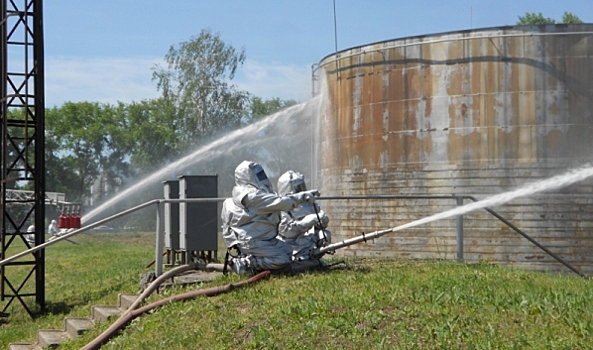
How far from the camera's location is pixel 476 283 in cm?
1077

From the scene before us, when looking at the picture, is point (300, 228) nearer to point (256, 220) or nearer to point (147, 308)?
point (256, 220)

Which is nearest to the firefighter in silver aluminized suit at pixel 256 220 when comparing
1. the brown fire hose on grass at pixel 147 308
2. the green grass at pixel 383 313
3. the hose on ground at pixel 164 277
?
the green grass at pixel 383 313

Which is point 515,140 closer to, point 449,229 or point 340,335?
point 449,229

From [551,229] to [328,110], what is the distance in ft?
21.9

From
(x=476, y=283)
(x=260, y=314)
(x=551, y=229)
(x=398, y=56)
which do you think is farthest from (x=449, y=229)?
(x=260, y=314)

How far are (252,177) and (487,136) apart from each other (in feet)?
28.0

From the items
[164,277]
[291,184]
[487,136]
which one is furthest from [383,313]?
[487,136]

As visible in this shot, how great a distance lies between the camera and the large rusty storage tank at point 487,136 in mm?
19172

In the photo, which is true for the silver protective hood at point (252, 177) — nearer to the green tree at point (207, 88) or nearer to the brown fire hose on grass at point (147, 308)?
the brown fire hose on grass at point (147, 308)

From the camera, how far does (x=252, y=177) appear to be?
12.5 metres

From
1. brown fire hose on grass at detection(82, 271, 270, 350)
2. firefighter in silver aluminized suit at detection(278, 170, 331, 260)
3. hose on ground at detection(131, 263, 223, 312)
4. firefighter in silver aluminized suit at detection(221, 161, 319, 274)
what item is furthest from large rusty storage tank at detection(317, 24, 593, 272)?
brown fire hose on grass at detection(82, 271, 270, 350)

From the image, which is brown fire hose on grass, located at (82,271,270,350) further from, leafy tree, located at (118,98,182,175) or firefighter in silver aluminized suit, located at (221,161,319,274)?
leafy tree, located at (118,98,182,175)

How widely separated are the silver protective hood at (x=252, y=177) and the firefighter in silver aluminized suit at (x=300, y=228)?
0.79 m

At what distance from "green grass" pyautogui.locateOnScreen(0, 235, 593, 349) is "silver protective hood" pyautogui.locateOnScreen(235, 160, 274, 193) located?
52.2 inches
